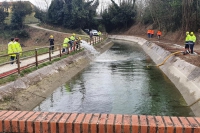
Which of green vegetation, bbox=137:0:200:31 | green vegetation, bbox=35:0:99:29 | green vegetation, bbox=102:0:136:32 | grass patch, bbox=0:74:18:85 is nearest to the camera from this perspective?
grass patch, bbox=0:74:18:85

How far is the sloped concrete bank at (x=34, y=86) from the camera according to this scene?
8.70 meters

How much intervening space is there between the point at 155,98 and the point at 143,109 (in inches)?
68.8

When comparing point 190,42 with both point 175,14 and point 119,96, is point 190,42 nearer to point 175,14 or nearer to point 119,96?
point 119,96

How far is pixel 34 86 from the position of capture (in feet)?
35.8

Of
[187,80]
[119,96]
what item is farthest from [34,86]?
[187,80]

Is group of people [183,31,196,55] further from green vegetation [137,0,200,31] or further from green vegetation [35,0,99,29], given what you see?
green vegetation [35,0,99,29]

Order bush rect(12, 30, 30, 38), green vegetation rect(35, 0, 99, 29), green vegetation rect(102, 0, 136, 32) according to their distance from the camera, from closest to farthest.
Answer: bush rect(12, 30, 30, 38) → green vegetation rect(35, 0, 99, 29) → green vegetation rect(102, 0, 136, 32)

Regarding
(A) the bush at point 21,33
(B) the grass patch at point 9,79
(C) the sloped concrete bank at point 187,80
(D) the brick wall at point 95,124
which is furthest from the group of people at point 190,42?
(A) the bush at point 21,33

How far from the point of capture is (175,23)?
127ft

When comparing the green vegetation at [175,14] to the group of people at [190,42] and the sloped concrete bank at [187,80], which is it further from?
the sloped concrete bank at [187,80]

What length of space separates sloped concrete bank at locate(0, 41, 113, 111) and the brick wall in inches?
211

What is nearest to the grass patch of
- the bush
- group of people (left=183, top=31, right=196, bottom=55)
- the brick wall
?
the brick wall

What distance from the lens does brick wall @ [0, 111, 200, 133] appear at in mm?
2930

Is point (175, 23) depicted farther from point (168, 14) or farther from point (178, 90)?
point (178, 90)
